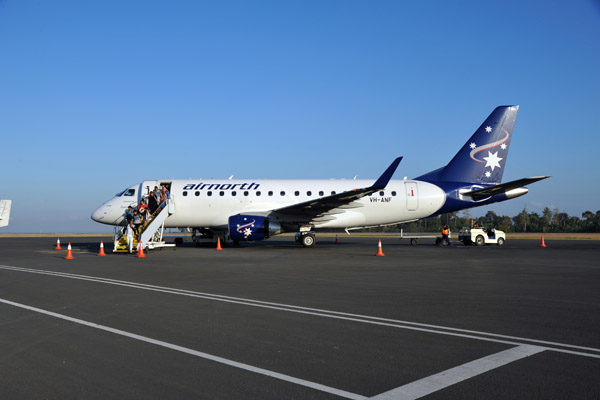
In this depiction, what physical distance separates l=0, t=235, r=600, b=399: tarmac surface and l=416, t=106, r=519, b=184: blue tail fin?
54.7 ft

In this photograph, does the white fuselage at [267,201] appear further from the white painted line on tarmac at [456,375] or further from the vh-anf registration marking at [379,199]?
the white painted line on tarmac at [456,375]

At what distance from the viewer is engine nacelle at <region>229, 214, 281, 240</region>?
24.3 meters

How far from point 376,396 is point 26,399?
2.84m

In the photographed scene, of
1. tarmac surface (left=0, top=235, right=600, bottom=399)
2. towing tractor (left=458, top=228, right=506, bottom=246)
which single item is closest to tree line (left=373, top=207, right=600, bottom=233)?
towing tractor (left=458, top=228, right=506, bottom=246)

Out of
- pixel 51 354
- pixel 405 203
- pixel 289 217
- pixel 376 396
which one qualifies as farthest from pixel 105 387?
pixel 405 203

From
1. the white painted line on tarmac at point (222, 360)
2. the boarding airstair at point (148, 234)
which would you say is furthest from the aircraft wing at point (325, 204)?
the white painted line on tarmac at point (222, 360)

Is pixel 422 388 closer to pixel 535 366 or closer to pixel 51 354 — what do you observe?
pixel 535 366

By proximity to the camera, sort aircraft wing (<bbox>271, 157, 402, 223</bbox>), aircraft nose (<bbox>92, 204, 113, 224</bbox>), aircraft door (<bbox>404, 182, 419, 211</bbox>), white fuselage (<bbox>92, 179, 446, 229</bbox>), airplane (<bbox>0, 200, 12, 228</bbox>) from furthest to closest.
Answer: airplane (<bbox>0, 200, 12, 228</bbox>) < aircraft door (<bbox>404, 182, 419, 211</bbox>) < aircraft nose (<bbox>92, 204, 113, 224</bbox>) < white fuselage (<bbox>92, 179, 446, 229</bbox>) < aircraft wing (<bbox>271, 157, 402, 223</bbox>)

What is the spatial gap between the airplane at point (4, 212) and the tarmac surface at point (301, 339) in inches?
1743

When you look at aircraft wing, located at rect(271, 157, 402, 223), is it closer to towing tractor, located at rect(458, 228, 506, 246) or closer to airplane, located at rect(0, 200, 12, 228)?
towing tractor, located at rect(458, 228, 506, 246)

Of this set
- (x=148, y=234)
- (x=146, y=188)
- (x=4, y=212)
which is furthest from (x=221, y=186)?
(x=4, y=212)

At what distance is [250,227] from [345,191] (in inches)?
214

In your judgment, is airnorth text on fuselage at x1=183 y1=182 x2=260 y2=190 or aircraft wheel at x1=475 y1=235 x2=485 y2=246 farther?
aircraft wheel at x1=475 y1=235 x2=485 y2=246

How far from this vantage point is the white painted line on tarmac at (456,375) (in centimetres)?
388
